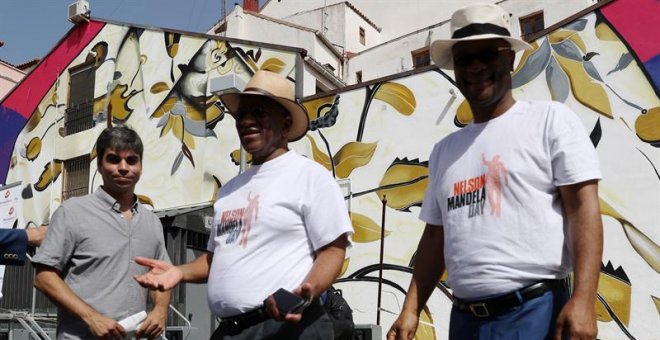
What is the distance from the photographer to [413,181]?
11086 mm

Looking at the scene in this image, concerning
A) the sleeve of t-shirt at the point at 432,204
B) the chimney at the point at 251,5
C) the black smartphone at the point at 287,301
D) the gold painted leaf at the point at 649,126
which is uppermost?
the chimney at the point at 251,5

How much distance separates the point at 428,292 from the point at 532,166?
0.77 m

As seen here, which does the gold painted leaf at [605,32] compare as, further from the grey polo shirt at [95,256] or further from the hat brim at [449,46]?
the grey polo shirt at [95,256]

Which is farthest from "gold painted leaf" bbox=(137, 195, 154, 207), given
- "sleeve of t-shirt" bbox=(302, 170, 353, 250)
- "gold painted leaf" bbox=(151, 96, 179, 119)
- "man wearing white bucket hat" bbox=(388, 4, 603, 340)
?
"man wearing white bucket hat" bbox=(388, 4, 603, 340)

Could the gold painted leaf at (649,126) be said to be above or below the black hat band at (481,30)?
above

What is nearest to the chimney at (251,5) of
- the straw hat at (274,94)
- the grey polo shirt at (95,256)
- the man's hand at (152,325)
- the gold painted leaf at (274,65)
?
the gold painted leaf at (274,65)

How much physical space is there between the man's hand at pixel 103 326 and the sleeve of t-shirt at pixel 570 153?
2.07m

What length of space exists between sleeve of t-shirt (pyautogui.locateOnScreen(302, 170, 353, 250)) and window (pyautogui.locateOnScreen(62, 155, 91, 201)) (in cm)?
1406

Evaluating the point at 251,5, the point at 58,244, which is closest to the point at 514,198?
the point at 58,244

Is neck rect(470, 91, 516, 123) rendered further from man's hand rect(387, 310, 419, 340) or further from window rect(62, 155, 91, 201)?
window rect(62, 155, 91, 201)

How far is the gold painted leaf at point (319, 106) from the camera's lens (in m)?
12.5

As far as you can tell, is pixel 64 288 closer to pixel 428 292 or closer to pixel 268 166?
pixel 268 166

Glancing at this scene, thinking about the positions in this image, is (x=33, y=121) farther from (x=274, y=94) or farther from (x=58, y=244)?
(x=274, y=94)

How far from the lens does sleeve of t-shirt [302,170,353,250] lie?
295 centimetres
